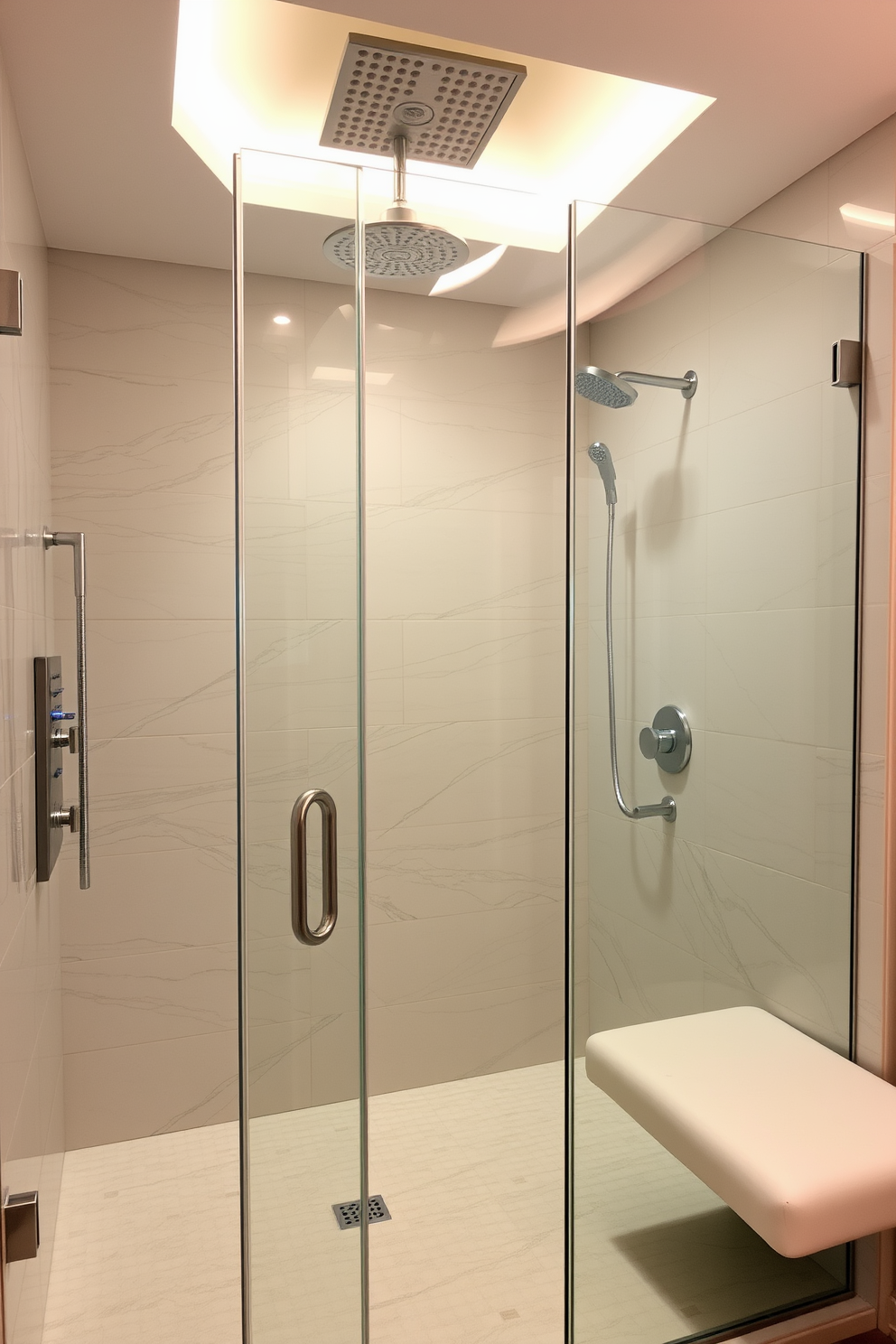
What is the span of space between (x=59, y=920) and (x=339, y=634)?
5.02ft

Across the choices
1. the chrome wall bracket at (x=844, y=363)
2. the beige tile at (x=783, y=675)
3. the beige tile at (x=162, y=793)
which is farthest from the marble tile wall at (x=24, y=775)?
the chrome wall bracket at (x=844, y=363)

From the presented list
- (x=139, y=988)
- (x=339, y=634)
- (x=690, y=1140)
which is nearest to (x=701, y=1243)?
(x=690, y=1140)

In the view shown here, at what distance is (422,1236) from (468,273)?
2000 mm

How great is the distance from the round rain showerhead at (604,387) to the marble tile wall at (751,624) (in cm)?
3

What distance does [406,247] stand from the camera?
1.59 m

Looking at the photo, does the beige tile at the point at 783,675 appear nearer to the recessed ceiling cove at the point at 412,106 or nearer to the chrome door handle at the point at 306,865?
the chrome door handle at the point at 306,865

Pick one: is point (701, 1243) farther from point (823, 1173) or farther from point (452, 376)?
point (452, 376)

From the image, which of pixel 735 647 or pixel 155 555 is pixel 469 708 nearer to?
pixel 735 647

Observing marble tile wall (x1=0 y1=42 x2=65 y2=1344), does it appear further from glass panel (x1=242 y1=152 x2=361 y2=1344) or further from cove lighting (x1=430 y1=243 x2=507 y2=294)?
cove lighting (x1=430 y1=243 x2=507 y2=294)

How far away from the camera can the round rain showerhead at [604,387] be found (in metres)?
1.55

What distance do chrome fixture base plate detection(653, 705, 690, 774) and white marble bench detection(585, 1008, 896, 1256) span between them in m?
0.46

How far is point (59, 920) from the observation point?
2428 mm

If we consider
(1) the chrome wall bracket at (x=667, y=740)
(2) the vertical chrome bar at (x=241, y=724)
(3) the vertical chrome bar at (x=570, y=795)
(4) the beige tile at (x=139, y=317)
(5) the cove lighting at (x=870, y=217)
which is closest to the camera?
(2) the vertical chrome bar at (x=241, y=724)

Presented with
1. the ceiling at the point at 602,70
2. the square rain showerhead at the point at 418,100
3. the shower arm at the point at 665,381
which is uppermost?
the square rain showerhead at the point at 418,100
